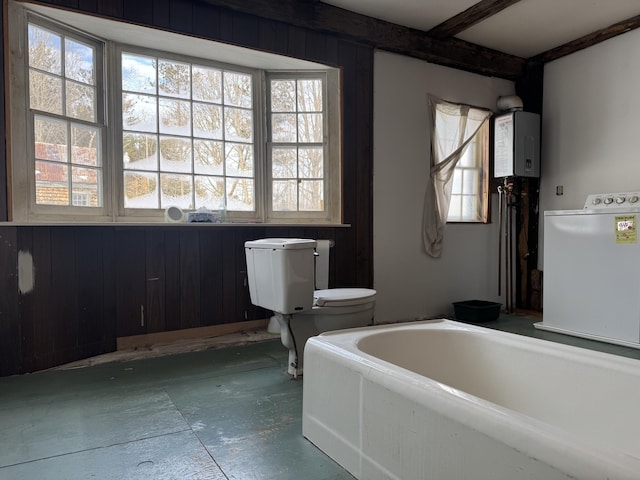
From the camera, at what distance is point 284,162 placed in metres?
3.47

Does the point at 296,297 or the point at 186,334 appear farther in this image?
the point at 186,334

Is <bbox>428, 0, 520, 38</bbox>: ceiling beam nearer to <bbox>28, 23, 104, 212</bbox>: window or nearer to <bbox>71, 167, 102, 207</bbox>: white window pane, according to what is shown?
<bbox>28, 23, 104, 212</bbox>: window

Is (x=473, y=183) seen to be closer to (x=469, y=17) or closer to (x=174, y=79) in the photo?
(x=469, y=17)

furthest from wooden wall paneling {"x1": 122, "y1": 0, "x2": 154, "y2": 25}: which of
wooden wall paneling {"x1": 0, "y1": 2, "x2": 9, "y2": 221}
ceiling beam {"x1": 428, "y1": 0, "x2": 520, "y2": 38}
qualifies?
ceiling beam {"x1": 428, "y1": 0, "x2": 520, "y2": 38}

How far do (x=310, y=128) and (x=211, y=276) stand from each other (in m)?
1.41

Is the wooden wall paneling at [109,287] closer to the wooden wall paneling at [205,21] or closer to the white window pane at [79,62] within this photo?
the white window pane at [79,62]

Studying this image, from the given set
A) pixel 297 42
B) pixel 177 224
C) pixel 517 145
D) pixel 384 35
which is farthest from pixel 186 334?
pixel 517 145

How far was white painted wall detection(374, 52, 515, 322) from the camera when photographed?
3.65 m

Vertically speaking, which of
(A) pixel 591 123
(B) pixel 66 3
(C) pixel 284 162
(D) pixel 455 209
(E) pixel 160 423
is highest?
(B) pixel 66 3

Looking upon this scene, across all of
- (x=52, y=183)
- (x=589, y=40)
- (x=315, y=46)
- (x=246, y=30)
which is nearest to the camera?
(x=52, y=183)

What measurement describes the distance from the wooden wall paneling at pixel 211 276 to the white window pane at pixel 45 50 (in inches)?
51.3

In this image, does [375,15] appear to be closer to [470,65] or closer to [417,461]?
[470,65]

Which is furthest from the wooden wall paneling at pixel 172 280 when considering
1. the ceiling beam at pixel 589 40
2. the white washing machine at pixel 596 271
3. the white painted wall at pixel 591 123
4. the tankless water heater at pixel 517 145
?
the ceiling beam at pixel 589 40

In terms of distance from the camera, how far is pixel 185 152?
124 inches
